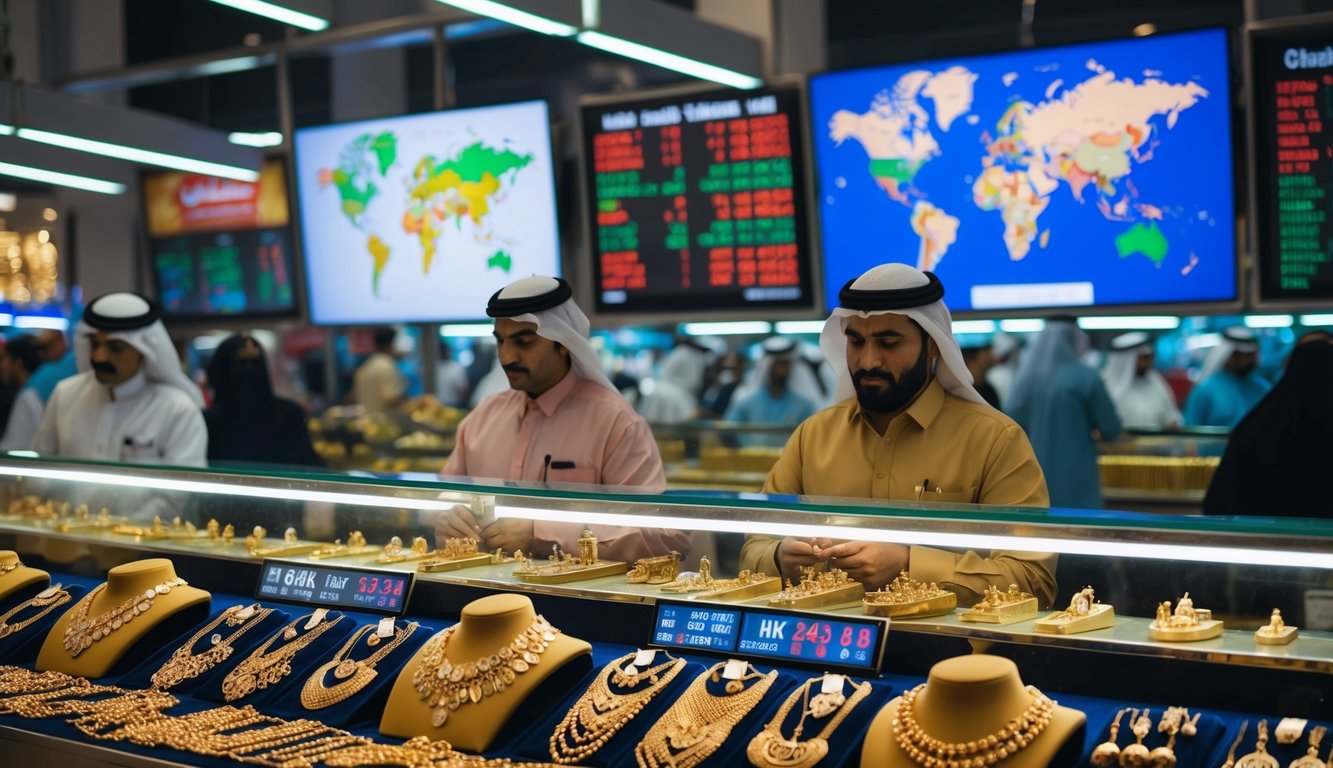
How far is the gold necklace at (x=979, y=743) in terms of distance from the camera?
2094 mm

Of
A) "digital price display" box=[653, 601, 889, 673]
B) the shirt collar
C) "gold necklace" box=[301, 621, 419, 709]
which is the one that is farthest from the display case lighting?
the shirt collar

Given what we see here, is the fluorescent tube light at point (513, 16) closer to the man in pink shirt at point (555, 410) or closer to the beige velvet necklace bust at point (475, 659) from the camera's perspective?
the man in pink shirt at point (555, 410)

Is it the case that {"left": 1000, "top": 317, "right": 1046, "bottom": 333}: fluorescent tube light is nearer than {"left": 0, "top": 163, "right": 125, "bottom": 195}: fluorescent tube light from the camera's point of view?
Yes

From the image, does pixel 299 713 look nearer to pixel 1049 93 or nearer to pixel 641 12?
pixel 641 12

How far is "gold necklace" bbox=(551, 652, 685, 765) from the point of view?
2.45 meters

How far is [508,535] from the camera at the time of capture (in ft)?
10.5

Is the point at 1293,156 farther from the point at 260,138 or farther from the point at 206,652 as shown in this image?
the point at 260,138

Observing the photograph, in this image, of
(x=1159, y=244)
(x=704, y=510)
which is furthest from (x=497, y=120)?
(x=704, y=510)

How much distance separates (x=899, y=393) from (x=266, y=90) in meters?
14.2

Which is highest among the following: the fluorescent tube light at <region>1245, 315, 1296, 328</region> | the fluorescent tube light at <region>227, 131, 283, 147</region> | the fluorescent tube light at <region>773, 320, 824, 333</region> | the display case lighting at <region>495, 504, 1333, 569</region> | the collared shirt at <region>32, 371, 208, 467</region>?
the fluorescent tube light at <region>227, 131, 283, 147</region>

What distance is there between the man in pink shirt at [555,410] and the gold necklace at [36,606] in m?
1.37

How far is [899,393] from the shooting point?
3375 mm

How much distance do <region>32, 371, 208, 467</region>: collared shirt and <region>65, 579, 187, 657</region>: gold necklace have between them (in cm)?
216

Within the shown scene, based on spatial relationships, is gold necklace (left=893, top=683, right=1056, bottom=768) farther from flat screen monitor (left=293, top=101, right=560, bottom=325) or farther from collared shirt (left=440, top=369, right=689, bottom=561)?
flat screen monitor (left=293, top=101, right=560, bottom=325)
